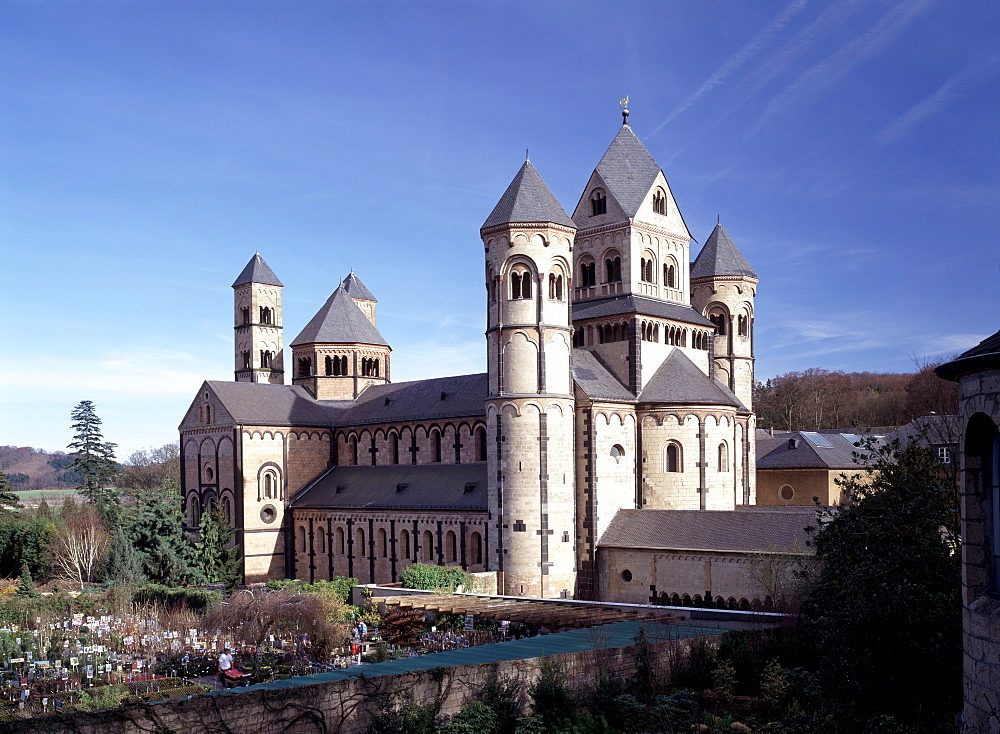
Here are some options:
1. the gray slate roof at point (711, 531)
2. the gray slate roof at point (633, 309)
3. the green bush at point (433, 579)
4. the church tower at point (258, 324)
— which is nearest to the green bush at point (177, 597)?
the green bush at point (433, 579)

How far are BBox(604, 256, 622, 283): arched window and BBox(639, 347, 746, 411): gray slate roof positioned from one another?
468 centimetres

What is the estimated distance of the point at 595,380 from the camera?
150ft

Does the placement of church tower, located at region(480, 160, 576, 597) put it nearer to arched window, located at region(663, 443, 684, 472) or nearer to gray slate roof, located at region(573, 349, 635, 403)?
gray slate roof, located at region(573, 349, 635, 403)

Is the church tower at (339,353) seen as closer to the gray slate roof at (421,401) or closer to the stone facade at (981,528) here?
the gray slate roof at (421,401)

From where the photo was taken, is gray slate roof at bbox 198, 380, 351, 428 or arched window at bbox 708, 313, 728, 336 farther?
gray slate roof at bbox 198, 380, 351, 428

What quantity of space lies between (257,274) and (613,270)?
35.6 metres

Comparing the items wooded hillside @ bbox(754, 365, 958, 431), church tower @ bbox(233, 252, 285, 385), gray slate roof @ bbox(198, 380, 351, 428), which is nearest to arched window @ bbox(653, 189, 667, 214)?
gray slate roof @ bbox(198, 380, 351, 428)

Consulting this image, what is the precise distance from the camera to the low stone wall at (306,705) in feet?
56.5

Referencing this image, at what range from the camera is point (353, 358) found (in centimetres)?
6456

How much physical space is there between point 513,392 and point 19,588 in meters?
27.0

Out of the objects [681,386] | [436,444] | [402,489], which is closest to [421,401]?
[436,444]

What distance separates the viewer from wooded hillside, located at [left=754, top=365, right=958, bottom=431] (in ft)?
332

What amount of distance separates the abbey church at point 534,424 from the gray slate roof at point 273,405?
140mm

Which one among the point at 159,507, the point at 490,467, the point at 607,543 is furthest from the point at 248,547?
the point at 607,543
